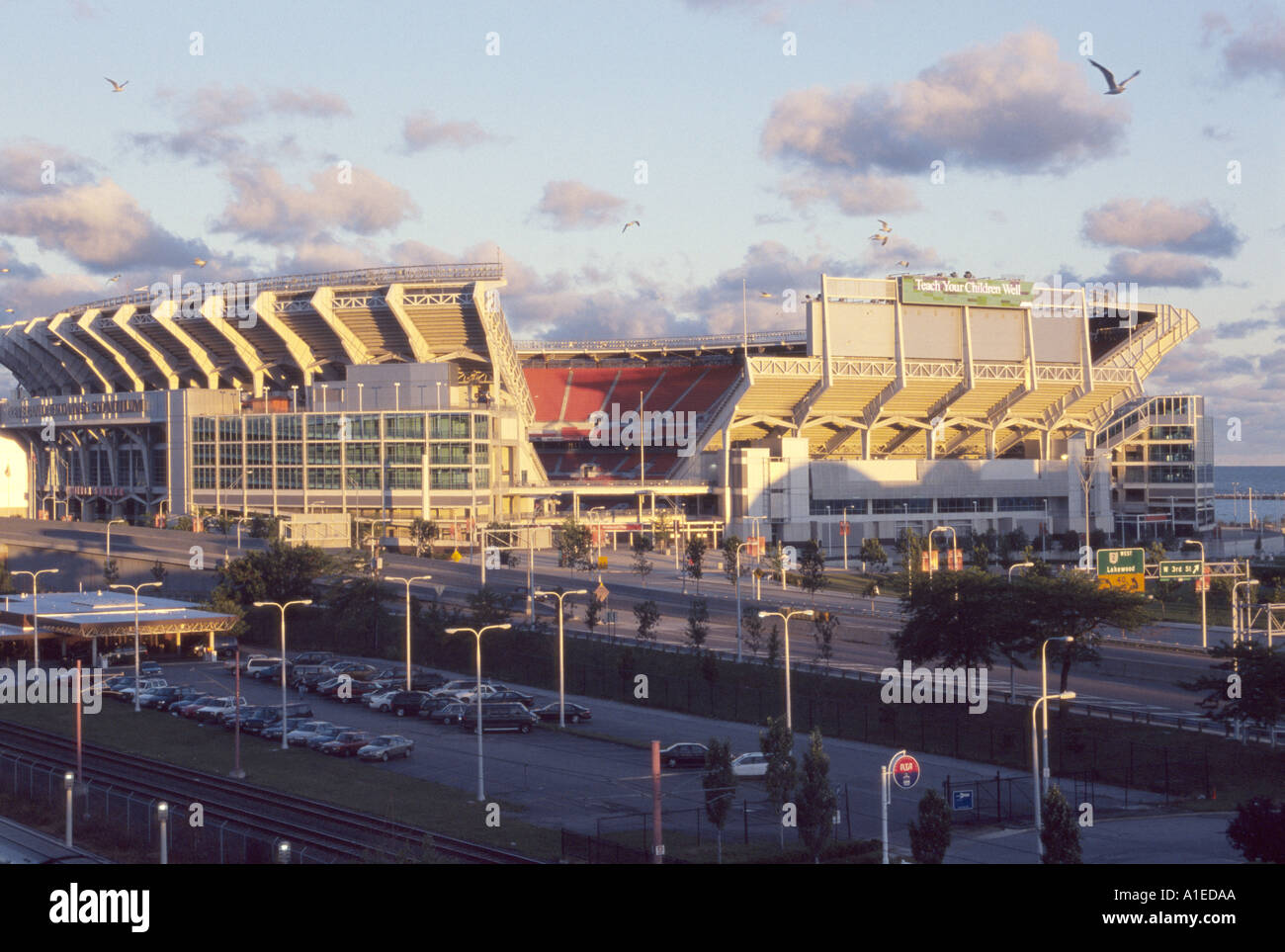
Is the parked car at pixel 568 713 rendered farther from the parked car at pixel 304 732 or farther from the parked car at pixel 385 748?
the parked car at pixel 304 732

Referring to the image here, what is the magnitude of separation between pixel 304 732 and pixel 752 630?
2069 centimetres

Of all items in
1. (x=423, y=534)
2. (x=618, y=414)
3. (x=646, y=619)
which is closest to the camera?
(x=646, y=619)

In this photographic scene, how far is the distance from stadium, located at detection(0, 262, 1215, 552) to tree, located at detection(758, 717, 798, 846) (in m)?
70.0

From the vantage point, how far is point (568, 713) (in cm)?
4731

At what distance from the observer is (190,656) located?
212 ft

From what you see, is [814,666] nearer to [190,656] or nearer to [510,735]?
[510,735]

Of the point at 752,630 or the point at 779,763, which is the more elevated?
the point at 752,630

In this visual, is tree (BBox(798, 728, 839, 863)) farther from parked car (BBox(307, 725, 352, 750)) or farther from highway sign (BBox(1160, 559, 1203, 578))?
highway sign (BBox(1160, 559, 1203, 578))

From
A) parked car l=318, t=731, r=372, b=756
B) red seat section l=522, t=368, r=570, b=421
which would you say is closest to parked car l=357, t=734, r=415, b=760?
parked car l=318, t=731, r=372, b=756

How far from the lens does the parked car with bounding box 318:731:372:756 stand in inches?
1628

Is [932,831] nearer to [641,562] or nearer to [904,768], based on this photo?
[904,768]

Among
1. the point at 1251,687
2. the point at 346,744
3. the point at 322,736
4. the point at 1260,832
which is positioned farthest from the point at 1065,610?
the point at 322,736
